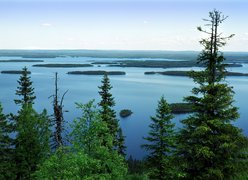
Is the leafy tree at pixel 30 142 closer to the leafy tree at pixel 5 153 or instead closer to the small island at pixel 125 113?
the leafy tree at pixel 5 153

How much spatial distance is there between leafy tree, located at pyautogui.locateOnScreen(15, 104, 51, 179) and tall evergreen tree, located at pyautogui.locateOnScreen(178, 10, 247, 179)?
52.0 ft

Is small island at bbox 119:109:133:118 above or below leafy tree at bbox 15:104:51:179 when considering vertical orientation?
below

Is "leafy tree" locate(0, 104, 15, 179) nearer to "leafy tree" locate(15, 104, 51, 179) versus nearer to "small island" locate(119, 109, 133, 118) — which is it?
"leafy tree" locate(15, 104, 51, 179)

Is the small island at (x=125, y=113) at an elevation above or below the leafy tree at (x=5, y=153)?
below

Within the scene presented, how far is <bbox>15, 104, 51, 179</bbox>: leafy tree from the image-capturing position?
32.1 m

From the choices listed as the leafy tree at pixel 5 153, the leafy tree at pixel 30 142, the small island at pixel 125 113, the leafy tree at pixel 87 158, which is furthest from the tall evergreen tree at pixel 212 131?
the small island at pixel 125 113

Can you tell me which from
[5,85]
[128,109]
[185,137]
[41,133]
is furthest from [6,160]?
[5,85]

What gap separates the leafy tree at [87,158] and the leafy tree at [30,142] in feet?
40.1

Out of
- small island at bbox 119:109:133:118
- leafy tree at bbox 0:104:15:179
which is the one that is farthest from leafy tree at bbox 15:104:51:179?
small island at bbox 119:109:133:118

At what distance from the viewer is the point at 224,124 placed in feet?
66.5

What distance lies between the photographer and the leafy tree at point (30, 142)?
105ft

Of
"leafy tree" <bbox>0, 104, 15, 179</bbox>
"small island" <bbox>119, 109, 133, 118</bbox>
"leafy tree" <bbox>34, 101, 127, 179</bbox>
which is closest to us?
"leafy tree" <bbox>34, 101, 127, 179</bbox>

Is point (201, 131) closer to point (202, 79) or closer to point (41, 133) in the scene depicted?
point (202, 79)

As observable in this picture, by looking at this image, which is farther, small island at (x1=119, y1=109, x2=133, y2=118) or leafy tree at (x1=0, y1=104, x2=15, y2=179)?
small island at (x1=119, y1=109, x2=133, y2=118)
